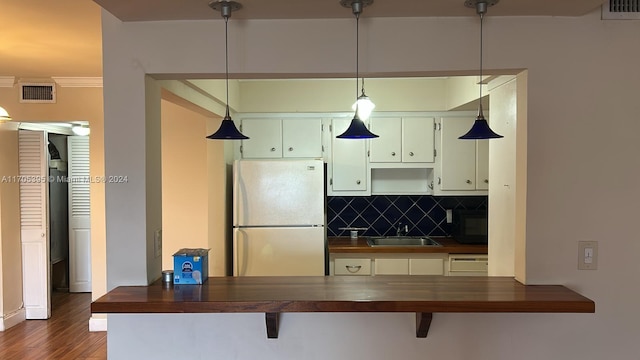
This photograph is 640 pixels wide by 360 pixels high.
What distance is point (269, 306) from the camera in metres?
1.62

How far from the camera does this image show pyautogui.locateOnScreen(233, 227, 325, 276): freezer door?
11.1 feet

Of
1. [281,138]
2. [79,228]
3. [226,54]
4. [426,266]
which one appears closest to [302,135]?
[281,138]

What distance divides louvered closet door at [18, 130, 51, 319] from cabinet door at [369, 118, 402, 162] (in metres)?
3.42

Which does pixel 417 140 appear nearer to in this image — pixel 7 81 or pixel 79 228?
pixel 7 81

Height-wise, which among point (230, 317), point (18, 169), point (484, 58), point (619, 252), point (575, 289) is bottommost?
point (230, 317)

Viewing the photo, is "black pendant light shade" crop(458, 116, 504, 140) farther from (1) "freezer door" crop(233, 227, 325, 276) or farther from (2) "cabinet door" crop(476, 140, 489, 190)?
(2) "cabinet door" crop(476, 140, 489, 190)

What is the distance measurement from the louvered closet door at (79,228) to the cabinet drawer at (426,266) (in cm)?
424

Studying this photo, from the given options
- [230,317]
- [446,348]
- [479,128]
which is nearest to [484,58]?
[479,128]

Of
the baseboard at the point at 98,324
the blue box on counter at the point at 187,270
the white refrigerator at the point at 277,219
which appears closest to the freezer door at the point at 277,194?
the white refrigerator at the point at 277,219

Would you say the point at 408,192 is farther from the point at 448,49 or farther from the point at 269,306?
the point at 269,306

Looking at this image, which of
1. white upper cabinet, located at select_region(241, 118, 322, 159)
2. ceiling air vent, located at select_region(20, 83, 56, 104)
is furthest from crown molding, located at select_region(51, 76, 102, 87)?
white upper cabinet, located at select_region(241, 118, 322, 159)

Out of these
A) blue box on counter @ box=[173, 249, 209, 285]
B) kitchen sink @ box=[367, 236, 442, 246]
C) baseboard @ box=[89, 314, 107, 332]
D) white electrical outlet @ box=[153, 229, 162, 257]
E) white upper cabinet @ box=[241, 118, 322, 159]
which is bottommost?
baseboard @ box=[89, 314, 107, 332]

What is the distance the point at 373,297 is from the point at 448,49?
1139 millimetres

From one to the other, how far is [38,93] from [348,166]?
299 centimetres
